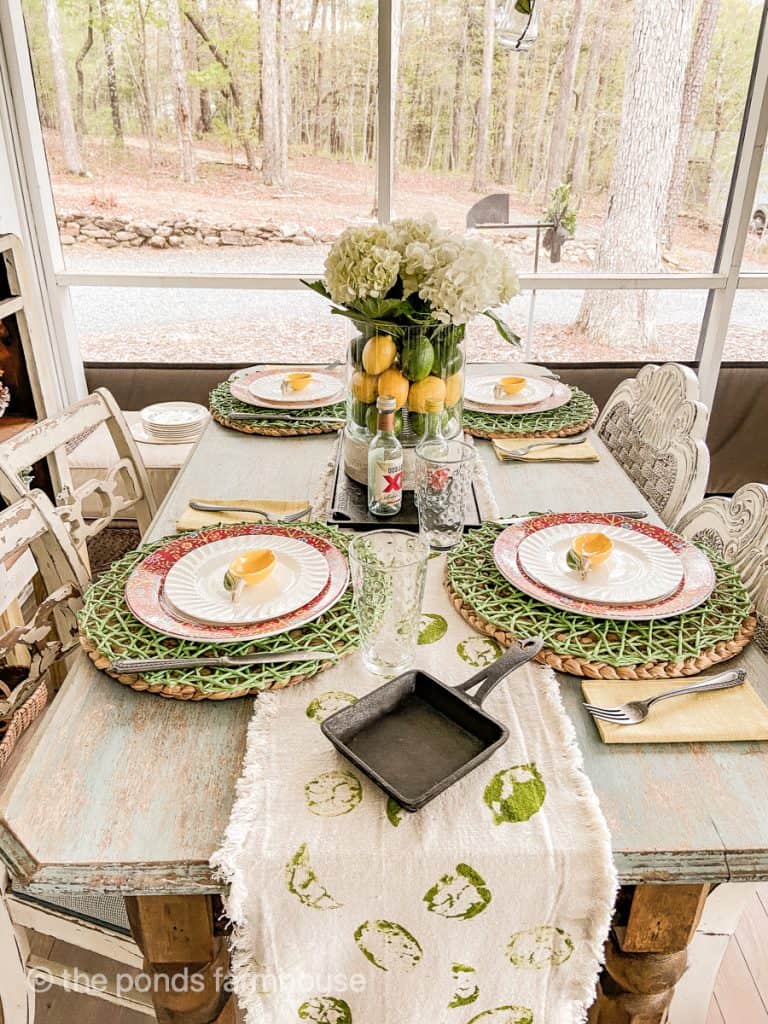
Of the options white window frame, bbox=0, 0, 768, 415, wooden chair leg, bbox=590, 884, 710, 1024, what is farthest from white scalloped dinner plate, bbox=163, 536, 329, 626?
white window frame, bbox=0, 0, 768, 415

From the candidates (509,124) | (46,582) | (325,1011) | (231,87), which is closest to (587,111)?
(509,124)

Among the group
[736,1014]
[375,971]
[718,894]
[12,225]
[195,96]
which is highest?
[195,96]

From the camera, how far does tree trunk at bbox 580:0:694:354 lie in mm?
2713

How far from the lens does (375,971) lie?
840 mm

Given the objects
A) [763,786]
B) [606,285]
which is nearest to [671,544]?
[763,786]

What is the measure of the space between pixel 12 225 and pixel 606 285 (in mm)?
1990

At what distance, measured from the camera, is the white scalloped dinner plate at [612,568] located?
118cm

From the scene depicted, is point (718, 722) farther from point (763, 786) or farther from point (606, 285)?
point (606, 285)

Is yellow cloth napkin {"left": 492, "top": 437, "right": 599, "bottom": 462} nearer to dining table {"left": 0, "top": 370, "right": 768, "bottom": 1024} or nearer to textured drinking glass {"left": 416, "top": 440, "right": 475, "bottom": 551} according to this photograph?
textured drinking glass {"left": 416, "top": 440, "right": 475, "bottom": 551}

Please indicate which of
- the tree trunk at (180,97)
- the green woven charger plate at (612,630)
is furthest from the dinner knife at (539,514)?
the tree trunk at (180,97)

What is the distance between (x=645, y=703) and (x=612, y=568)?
0.95 feet

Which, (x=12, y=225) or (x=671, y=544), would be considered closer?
(x=671, y=544)

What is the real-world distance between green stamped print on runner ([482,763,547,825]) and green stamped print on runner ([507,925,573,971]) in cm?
11

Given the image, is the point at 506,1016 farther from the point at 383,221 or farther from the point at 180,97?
the point at 180,97
